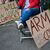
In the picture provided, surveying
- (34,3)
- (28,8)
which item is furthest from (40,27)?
(28,8)

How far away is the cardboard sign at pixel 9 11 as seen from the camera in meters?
4.74

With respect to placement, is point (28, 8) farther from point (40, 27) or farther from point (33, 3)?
point (40, 27)

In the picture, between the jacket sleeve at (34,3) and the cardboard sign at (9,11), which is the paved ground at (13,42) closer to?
the cardboard sign at (9,11)

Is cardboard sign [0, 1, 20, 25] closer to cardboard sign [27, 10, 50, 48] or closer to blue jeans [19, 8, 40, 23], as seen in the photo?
blue jeans [19, 8, 40, 23]

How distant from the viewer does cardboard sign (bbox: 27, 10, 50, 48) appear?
2.50 metres

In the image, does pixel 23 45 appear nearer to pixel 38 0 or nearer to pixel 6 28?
pixel 38 0

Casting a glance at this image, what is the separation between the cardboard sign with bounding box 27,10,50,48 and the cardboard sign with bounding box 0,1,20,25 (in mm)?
2103

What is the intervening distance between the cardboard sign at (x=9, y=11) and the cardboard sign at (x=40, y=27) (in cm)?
210

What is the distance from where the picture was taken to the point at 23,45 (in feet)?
15.1

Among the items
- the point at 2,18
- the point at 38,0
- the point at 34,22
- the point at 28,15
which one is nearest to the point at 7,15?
the point at 2,18

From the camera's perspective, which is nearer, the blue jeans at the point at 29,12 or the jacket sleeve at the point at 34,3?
the jacket sleeve at the point at 34,3

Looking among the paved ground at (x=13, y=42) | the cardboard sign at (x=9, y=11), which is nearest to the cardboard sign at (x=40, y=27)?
the paved ground at (x=13, y=42)

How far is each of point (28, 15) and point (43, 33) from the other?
2043 mm

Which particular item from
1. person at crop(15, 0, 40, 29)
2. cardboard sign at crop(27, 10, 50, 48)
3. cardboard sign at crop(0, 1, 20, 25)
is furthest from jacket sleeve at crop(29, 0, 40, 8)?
cardboard sign at crop(27, 10, 50, 48)
